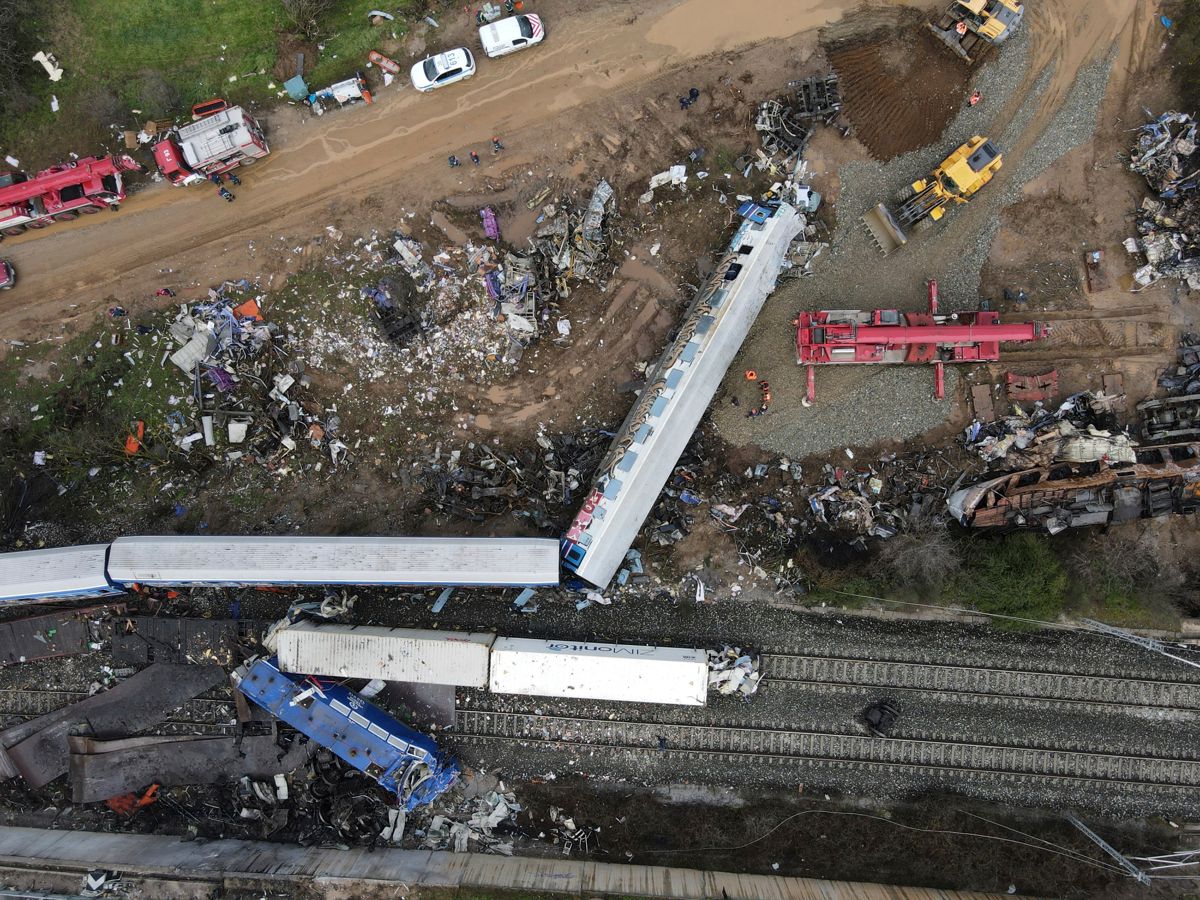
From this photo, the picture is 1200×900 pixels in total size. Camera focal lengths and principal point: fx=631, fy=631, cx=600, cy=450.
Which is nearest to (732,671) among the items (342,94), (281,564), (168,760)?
(281,564)

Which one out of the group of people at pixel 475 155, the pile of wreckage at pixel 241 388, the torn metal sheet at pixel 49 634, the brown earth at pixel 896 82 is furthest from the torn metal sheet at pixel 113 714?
the brown earth at pixel 896 82

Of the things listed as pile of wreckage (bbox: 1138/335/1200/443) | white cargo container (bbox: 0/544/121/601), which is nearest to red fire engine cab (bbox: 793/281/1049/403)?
pile of wreckage (bbox: 1138/335/1200/443)

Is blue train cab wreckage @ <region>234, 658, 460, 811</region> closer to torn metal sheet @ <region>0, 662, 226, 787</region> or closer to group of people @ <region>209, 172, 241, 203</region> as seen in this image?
torn metal sheet @ <region>0, 662, 226, 787</region>

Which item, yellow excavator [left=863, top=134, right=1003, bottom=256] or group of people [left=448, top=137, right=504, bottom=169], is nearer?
yellow excavator [left=863, top=134, right=1003, bottom=256]

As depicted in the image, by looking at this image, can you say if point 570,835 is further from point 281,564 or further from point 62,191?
point 62,191

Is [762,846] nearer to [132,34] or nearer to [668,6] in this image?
[668,6]
